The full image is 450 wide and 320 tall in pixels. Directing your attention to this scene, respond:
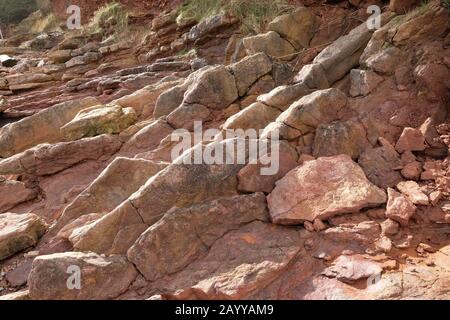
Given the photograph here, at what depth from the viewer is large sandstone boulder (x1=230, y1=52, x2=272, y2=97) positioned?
732 cm

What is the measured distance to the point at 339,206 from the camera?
4.47 metres

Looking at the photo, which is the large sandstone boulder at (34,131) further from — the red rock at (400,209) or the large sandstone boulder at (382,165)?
the red rock at (400,209)

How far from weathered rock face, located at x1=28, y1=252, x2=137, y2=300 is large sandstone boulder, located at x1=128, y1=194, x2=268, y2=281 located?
0.27 m

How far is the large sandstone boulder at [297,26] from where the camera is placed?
8.66 m

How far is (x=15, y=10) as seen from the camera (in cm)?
2330

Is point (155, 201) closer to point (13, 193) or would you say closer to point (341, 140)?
point (341, 140)

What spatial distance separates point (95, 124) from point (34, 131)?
1640 mm

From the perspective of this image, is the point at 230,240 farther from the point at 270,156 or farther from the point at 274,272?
the point at 270,156

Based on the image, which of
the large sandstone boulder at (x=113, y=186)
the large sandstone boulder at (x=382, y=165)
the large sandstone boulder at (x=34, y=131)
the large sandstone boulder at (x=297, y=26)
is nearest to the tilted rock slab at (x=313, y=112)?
the large sandstone boulder at (x=382, y=165)

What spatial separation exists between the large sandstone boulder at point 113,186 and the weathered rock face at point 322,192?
2.08 meters

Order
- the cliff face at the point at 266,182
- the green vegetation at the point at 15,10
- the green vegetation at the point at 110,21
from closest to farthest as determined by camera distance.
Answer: the cliff face at the point at 266,182, the green vegetation at the point at 110,21, the green vegetation at the point at 15,10

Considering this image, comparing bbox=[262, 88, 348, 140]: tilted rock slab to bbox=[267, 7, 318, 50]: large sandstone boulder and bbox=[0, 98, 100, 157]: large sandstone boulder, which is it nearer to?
bbox=[267, 7, 318, 50]: large sandstone boulder

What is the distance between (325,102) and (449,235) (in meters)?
2.53

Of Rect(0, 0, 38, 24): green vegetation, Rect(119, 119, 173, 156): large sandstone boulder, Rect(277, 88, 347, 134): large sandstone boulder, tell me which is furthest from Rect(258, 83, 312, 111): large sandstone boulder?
Rect(0, 0, 38, 24): green vegetation
